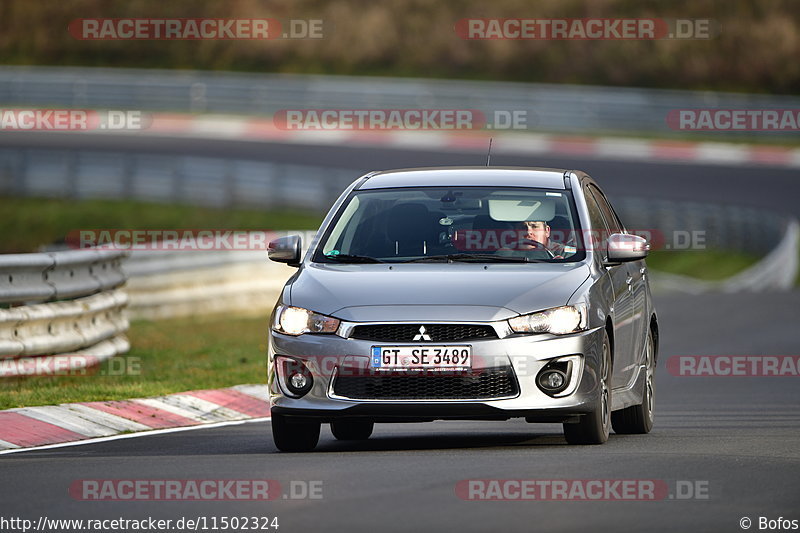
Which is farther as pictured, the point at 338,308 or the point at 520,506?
the point at 338,308

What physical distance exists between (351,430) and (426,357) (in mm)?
1704

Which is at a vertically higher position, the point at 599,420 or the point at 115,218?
the point at 115,218

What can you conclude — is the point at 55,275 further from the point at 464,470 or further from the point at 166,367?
the point at 464,470

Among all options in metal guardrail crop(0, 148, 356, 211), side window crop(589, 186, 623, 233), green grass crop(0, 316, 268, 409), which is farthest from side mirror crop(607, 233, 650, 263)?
metal guardrail crop(0, 148, 356, 211)

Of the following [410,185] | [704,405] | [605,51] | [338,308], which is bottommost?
[704,405]

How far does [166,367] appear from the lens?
15578 mm

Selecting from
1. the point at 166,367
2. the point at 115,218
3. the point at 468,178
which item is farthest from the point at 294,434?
Result: the point at 115,218

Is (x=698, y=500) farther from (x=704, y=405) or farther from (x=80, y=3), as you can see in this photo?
(x=80, y=3)

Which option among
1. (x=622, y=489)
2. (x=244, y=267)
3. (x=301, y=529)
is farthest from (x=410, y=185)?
(x=244, y=267)

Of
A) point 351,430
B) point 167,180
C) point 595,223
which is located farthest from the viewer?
point 167,180

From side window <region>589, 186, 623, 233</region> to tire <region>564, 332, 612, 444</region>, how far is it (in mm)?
1640

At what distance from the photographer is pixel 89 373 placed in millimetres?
14625

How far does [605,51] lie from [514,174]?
140ft

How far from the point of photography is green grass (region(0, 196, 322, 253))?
34.5 m
